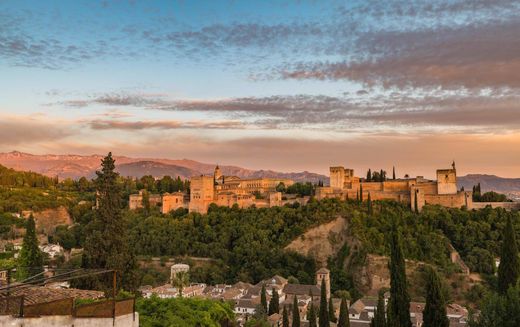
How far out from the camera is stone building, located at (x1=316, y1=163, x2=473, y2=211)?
5773 cm

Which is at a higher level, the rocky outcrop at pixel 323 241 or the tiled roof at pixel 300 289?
the rocky outcrop at pixel 323 241

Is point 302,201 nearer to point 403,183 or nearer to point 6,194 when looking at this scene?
point 403,183

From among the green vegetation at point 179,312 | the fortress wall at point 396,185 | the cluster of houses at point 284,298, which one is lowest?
the cluster of houses at point 284,298

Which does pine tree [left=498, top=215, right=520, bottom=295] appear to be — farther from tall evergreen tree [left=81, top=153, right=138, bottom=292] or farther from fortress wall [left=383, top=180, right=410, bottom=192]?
fortress wall [left=383, top=180, right=410, bottom=192]

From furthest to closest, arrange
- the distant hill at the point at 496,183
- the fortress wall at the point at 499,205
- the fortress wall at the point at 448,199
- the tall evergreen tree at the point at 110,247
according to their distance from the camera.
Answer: the distant hill at the point at 496,183 → the fortress wall at the point at 448,199 → the fortress wall at the point at 499,205 → the tall evergreen tree at the point at 110,247

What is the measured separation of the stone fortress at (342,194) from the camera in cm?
5797

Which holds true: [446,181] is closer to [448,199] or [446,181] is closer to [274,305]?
[448,199]

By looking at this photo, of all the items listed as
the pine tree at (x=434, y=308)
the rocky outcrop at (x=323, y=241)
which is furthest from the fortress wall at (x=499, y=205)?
the pine tree at (x=434, y=308)

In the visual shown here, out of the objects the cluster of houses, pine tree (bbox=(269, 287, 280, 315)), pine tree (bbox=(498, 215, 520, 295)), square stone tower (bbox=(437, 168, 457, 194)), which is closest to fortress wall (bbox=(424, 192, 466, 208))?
square stone tower (bbox=(437, 168, 457, 194))

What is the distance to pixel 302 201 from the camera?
6331 centimetres

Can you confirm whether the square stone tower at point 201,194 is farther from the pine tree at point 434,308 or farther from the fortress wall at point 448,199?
the pine tree at point 434,308

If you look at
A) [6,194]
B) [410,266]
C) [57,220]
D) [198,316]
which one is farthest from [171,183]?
[198,316]

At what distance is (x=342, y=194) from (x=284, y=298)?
19997 mm

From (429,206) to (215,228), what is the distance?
2214 centimetres
